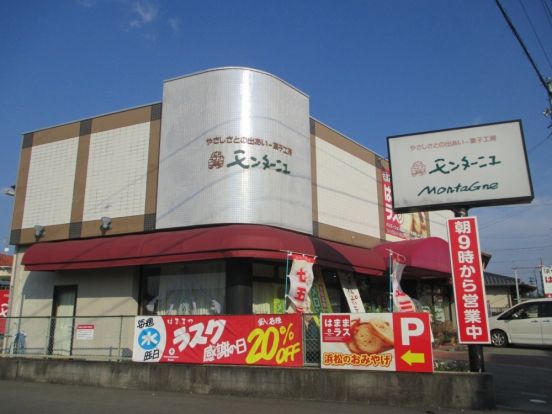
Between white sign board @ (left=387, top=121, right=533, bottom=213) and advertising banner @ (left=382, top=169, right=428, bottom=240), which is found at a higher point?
advertising banner @ (left=382, top=169, right=428, bottom=240)

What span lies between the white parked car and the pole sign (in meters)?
10.3

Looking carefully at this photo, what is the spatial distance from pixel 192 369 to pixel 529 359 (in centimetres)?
1040

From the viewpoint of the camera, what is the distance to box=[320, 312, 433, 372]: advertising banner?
8.78 m

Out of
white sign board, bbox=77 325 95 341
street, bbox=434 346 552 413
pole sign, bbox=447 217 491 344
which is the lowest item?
street, bbox=434 346 552 413

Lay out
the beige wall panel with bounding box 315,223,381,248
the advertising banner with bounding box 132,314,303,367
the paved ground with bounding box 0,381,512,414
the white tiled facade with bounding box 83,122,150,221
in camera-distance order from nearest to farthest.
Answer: the paved ground with bounding box 0,381,512,414, the advertising banner with bounding box 132,314,303,367, the white tiled facade with bounding box 83,122,150,221, the beige wall panel with bounding box 315,223,381,248

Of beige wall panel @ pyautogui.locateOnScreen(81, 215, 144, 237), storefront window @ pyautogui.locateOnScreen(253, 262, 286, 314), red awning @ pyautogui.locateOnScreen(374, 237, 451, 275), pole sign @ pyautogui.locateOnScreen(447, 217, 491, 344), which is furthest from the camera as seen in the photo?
red awning @ pyautogui.locateOnScreen(374, 237, 451, 275)

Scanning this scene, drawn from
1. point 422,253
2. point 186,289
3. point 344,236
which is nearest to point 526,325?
point 422,253

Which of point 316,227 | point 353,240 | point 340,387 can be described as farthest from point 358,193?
point 340,387

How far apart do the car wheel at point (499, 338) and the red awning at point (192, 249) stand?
6311 millimetres

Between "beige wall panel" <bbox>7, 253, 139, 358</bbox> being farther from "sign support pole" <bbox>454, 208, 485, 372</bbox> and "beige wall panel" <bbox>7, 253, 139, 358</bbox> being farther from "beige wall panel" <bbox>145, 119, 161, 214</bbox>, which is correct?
"sign support pole" <bbox>454, 208, 485, 372</bbox>

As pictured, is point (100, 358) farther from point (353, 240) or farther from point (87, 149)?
point (353, 240)

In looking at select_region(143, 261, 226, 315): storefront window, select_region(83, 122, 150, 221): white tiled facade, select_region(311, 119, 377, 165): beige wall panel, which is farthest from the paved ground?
select_region(311, 119, 377, 165): beige wall panel

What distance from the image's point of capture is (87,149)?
15.9 metres

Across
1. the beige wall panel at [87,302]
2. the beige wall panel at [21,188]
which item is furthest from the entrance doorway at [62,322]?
the beige wall panel at [21,188]
